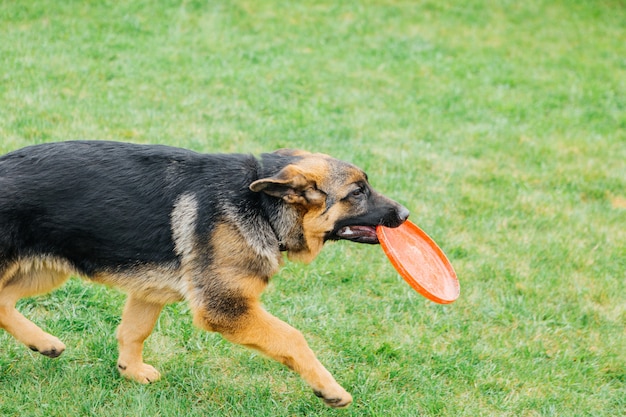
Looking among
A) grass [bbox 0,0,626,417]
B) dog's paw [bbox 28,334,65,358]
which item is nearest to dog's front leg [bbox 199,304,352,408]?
grass [bbox 0,0,626,417]

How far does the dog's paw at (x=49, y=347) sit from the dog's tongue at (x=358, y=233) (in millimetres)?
2011

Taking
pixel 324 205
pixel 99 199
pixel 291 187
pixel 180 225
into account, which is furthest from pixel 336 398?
pixel 99 199

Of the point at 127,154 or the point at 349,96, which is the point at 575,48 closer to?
the point at 349,96

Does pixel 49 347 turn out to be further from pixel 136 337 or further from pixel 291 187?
pixel 291 187

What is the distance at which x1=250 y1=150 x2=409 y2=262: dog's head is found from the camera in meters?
4.60

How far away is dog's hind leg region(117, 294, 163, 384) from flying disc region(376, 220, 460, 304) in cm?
167

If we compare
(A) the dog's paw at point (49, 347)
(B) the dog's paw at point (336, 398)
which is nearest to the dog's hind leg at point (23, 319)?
(A) the dog's paw at point (49, 347)

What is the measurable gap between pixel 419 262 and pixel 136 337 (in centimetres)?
215

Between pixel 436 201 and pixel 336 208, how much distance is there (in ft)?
11.8

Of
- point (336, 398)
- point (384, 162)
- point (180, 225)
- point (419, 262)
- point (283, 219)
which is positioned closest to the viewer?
point (336, 398)

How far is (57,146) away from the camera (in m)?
4.54

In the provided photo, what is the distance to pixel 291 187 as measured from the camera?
14.8 feet

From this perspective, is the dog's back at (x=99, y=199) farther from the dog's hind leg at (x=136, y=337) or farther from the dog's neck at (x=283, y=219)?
the dog's hind leg at (x=136, y=337)

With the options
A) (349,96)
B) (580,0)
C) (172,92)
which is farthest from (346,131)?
(580,0)
